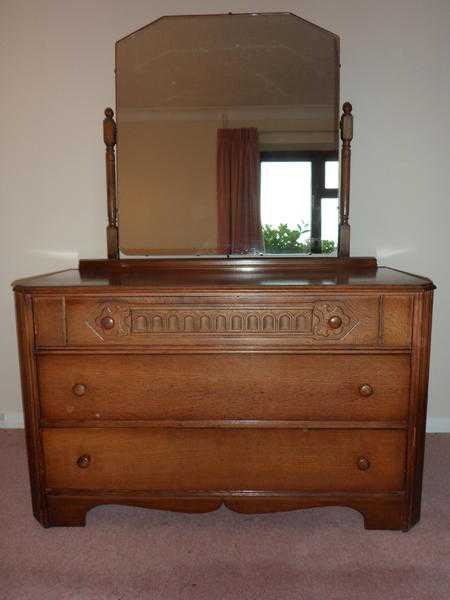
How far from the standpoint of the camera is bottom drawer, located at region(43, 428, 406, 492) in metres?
1.75

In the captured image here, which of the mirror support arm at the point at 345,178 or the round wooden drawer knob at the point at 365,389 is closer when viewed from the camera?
the round wooden drawer knob at the point at 365,389

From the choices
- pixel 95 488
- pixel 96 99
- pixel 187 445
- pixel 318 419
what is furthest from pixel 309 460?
pixel 96 99

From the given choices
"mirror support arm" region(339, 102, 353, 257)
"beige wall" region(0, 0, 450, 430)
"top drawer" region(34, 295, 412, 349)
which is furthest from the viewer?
"beige wall" region(0, 0, 450, 430)

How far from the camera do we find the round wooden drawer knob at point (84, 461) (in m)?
1.77

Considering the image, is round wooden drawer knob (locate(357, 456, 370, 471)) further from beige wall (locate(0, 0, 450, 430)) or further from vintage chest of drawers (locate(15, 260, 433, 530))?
beige wall (locate(0, 0, 450, 430))

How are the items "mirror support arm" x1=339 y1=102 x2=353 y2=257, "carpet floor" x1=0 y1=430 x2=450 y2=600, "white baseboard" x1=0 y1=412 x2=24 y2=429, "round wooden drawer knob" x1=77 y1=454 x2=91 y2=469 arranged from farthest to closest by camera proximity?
"white baseboard" x1=0 y1=412 x2=24 y2=429 < "mirror support arm" x1=339 y1=102 x2=353 y2=257 < "round wooden drawer knob" x1=77 y1=454 x2=91 y2=469 < "carpet floor" x1=0 y1=430 x2=450 y2=600

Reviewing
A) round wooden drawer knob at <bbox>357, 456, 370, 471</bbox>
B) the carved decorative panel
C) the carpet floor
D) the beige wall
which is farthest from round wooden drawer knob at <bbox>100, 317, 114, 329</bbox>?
round wooden drawer knob at <bbox>357, 456, 370, 471</bbox>

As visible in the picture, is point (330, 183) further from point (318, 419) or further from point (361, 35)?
point (318, 419)

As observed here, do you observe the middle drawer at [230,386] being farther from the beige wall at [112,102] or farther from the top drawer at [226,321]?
the beige wall at [112,102]

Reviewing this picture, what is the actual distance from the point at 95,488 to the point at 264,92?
189cm

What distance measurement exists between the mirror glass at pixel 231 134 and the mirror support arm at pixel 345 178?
0.04 m

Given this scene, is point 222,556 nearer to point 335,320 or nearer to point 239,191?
point 335,320

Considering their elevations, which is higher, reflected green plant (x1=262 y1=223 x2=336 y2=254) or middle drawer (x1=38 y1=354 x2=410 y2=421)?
reflected green plant (x1=262 y1=223 x2=336 y2=254)

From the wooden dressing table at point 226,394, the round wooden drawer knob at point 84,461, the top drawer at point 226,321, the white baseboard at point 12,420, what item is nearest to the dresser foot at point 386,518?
the wooden dressing table at point 226,394
